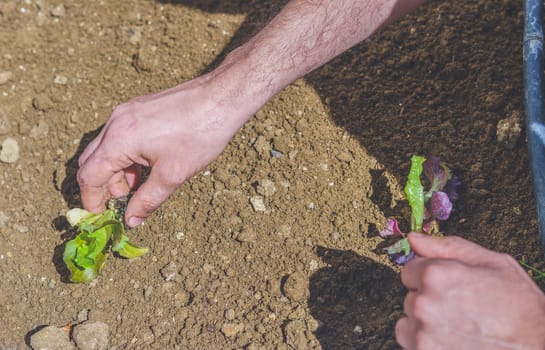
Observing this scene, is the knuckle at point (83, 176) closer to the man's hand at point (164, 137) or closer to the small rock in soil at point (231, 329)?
the man's hand at point (164, 137)

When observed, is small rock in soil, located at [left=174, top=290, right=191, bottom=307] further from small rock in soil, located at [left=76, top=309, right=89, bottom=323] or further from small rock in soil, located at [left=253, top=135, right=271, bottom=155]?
small rock in soil, located at [left=253, top=135, right=271, bottom=155]

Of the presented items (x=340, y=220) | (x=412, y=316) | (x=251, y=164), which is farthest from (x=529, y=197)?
(x=251, y=164)

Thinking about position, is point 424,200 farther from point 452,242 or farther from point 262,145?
point 262,145

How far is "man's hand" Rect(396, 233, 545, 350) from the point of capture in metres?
1.63

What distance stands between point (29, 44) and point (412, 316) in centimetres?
208

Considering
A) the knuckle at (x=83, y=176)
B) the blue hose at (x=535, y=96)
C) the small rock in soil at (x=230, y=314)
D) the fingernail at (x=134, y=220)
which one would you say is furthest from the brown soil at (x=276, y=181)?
the knuckle at (x=83, y=176)

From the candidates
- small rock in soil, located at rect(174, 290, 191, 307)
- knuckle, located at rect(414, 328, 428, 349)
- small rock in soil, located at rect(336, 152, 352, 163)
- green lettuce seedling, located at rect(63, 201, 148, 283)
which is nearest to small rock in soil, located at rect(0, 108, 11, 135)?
green lettuce seedling, located at rect(63, 201, 148, 283)

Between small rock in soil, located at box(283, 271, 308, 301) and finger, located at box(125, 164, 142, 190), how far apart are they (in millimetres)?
604

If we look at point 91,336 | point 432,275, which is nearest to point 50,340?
point 91,336

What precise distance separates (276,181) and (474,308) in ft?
3.15

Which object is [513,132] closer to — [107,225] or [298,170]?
[298,170]

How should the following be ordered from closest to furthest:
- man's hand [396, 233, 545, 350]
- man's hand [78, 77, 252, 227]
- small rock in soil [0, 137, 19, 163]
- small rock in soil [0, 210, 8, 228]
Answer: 1. man's hand [396, 233, 545, 350]
2. man's hand [78, 77, 252, 227]
3. small rock in soil [0, 210, 8, 228]
4. small rock in soil [0, 137, 19, 163]

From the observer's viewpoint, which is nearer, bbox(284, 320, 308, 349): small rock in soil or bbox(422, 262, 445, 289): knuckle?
bbox(422, 262, 445, 289): knuckle

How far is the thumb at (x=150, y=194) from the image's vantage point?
2010 millimetres
